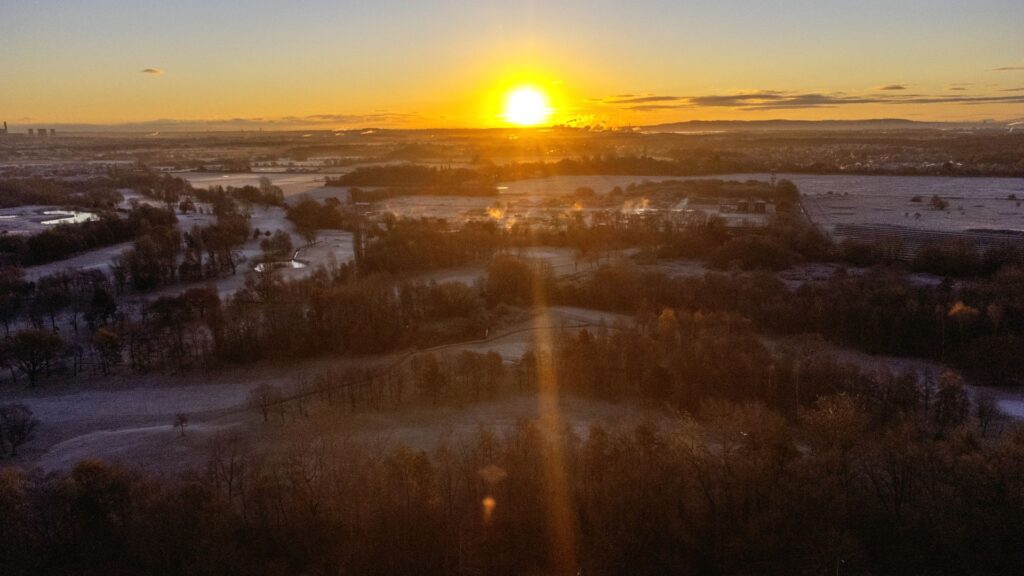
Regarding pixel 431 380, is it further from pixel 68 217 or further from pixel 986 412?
pixel 68 217

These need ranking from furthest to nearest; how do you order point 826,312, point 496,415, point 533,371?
1. point 826,312
2. point 533,371
3. point 496,415

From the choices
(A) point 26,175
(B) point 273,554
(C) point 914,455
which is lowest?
(B) point 273,554

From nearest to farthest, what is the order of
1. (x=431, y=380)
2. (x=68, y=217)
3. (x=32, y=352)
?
(x=431, y=380)
(x=32, y=352)
(x=68, y=217)

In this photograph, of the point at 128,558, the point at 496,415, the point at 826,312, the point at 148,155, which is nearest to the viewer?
the point at 128,558

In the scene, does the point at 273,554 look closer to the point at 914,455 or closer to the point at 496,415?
the point at 496,415

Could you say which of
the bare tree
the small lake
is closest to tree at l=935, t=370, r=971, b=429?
the bare tree

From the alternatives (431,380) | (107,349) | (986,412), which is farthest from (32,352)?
(986,412)

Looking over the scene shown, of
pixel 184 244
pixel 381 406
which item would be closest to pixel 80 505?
pixel 381 406

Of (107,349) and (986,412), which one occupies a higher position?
(107,349)
